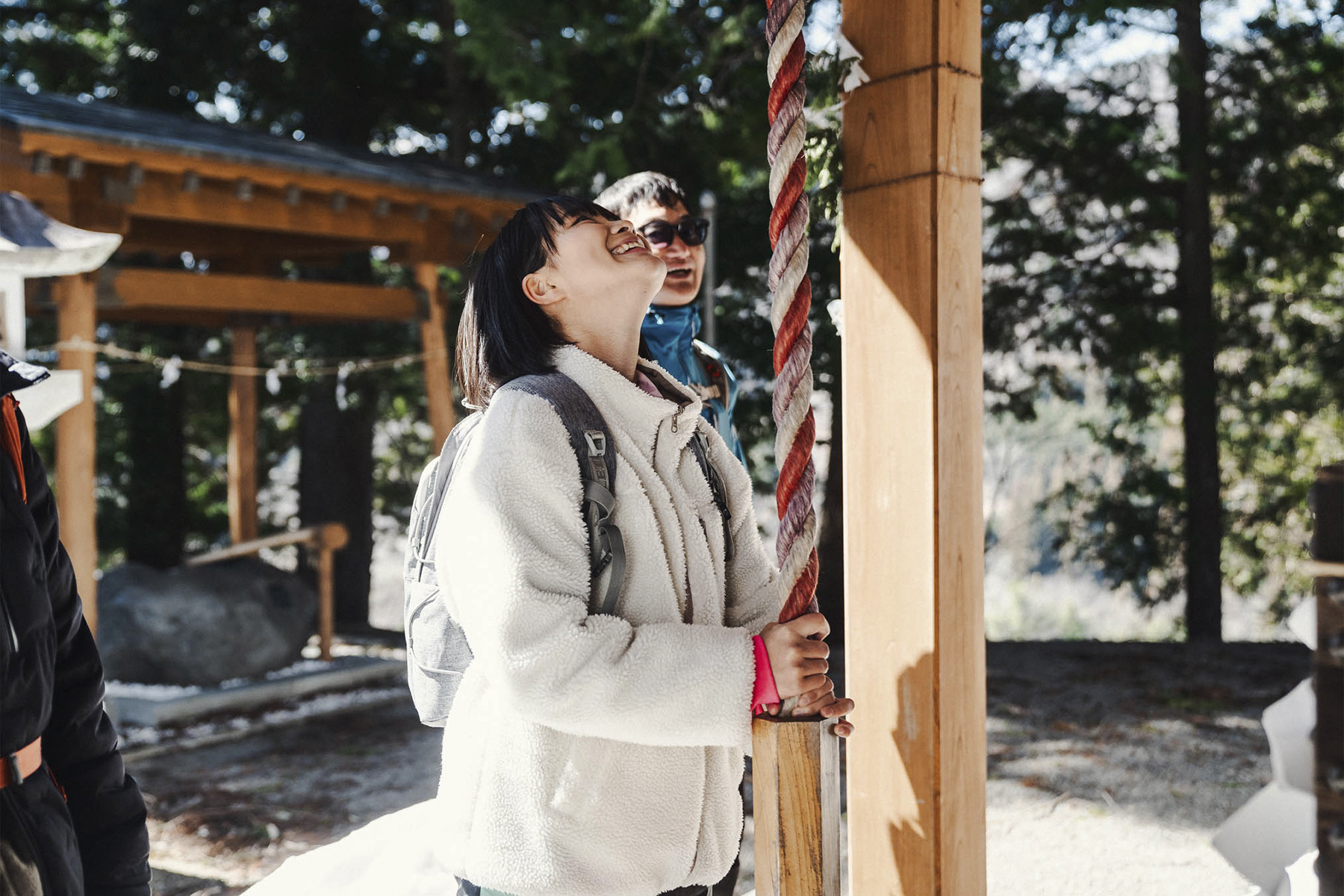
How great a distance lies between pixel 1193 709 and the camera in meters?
6.66

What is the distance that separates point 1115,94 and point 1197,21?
0.91 metres

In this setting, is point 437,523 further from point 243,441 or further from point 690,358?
point 243,441

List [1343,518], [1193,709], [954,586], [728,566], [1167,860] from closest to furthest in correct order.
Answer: [1343,518] < [728,566] < [954,586] < [1167,860] < [1193,709]

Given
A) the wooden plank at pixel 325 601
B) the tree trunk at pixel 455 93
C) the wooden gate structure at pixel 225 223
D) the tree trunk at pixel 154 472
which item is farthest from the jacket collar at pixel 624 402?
the tree trunk at pixel 154 472

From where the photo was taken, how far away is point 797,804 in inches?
61.7

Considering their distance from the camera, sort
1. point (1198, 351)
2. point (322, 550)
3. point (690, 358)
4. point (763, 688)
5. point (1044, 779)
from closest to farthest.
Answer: point (763, 688)
point (690, 358)
point (1044, 779)
point (322, 550)
point (1198, 351)

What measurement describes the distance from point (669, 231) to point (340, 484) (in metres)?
9.85

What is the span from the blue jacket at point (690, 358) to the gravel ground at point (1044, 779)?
2.07 metres

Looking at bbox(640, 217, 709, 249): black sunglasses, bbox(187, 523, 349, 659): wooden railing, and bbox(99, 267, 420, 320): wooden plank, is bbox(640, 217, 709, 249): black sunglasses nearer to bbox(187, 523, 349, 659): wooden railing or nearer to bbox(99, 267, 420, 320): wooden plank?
bbox(99, 267, 420, 320): wooden plank

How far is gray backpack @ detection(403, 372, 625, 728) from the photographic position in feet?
5.12

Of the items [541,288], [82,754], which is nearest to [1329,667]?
[541,288]

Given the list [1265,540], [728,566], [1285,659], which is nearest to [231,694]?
[728,566]

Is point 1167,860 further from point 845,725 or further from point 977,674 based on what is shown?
point 845,725

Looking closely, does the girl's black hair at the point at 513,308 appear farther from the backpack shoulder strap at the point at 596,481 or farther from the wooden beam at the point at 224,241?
the wooden beam at the point at 224,241
